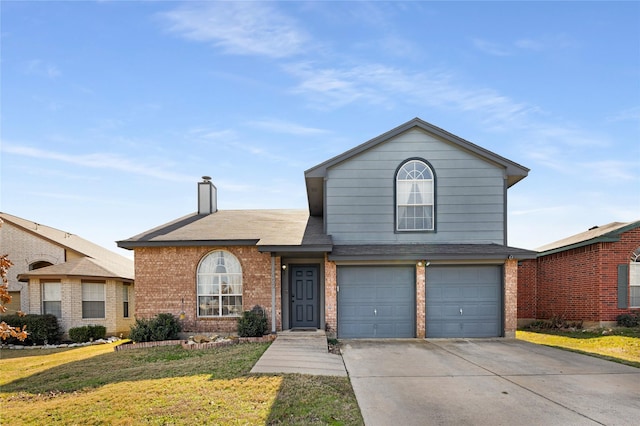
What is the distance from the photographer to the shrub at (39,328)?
47.5ft

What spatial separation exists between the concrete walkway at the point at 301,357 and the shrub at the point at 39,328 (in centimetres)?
1006

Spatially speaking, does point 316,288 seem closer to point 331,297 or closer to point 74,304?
point 331,297

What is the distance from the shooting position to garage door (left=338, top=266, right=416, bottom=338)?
11617mm

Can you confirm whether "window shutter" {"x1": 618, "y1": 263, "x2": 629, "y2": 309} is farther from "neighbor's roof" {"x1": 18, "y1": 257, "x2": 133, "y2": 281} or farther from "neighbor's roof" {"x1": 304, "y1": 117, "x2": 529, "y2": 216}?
"neighbor's roof" {"x1": 18, "y1": 257, "x2": 133, "y2": 281}


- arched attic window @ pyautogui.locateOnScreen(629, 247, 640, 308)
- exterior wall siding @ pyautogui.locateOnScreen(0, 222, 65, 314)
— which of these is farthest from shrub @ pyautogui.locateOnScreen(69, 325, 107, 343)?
arched attic window @ pyautogui.locateOnScreen(629, 247, 640, 308)

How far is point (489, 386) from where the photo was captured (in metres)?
6.62

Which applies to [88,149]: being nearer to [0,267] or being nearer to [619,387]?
[0,267]

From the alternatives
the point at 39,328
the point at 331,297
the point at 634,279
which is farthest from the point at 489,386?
the point at 39,328

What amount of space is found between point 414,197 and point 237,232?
6026mm

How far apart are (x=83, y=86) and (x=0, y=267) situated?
8.23 m

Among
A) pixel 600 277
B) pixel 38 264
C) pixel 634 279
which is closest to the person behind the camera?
pixel 600 277

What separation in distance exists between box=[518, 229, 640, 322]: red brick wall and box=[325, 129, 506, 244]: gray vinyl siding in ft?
16.1

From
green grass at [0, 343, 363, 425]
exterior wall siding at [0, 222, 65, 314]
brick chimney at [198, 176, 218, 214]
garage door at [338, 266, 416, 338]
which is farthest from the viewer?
exterior wall siding at [0, 222, 65, 314]

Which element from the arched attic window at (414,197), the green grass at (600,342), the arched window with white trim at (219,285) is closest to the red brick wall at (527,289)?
the green grass at (600,342)
